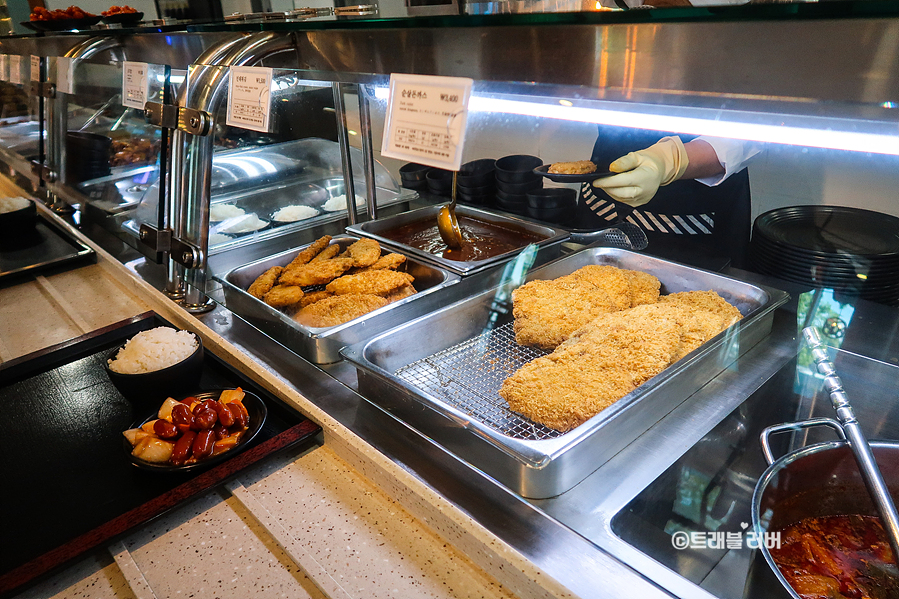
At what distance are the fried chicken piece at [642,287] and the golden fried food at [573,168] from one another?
32 cm

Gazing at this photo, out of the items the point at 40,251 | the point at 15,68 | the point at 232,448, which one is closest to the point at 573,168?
the point at 232,448

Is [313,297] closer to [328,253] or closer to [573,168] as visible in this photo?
[328,253]

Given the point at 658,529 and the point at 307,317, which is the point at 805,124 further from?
the point at 307,317

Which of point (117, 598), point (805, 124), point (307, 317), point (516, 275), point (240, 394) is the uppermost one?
point (805, 124)

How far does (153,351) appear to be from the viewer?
1.47m

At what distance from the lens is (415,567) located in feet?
3.27

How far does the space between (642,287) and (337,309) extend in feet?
2.67

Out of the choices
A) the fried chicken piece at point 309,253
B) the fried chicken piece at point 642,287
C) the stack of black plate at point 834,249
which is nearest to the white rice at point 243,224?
the fried chicken piece at point 309,253

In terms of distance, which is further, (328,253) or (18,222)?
(18,222)

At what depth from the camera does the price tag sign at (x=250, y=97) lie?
55.7 inches

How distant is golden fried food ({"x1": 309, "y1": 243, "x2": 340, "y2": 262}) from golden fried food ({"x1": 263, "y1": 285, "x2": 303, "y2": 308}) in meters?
0.22

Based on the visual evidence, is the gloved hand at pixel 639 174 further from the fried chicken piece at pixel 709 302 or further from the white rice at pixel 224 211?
the white rice at pixel 224 211

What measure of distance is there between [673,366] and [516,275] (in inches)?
26.0

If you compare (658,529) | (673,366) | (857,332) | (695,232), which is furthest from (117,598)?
(695,232)
